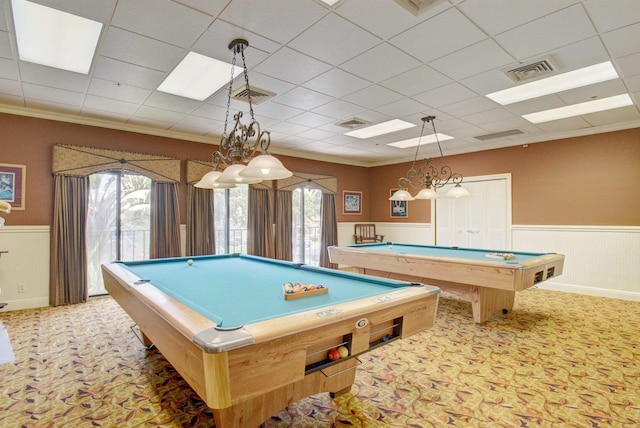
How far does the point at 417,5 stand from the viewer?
2.21 m

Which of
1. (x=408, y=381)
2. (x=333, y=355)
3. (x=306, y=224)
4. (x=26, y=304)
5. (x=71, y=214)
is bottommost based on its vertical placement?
(x=408, y=381)

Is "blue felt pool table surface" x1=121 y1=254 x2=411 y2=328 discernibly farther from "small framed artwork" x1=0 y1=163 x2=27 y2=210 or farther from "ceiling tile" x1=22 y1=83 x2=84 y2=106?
"small framed artwork" x1=0 y1=163 x2=27 y2=210

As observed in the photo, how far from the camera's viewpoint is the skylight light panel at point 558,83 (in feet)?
10.6

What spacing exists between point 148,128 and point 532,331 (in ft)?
19.1

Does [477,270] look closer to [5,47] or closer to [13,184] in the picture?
[5,47]

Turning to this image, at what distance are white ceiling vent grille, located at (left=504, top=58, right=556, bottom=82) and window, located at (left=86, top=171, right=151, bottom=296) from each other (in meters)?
5.12

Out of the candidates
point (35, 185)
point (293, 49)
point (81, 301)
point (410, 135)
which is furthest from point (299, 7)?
point (81, 301)

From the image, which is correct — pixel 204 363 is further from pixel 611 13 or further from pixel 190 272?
pixel 611 13

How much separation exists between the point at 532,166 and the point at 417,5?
4.72 meters

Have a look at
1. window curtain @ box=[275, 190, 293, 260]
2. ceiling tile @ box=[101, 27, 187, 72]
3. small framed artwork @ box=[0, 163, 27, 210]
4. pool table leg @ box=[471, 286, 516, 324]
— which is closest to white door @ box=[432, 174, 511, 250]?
pool table leg @ box=[471, 286, 516, 324]

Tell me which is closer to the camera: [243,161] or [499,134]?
[243,161]

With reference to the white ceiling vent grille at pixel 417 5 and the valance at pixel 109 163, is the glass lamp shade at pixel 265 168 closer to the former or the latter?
the white ceiling vent grille at pixel 417 5

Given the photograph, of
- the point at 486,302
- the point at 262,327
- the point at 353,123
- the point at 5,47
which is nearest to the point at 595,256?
the point at 486,302

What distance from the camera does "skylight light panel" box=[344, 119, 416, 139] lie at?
4.98m
